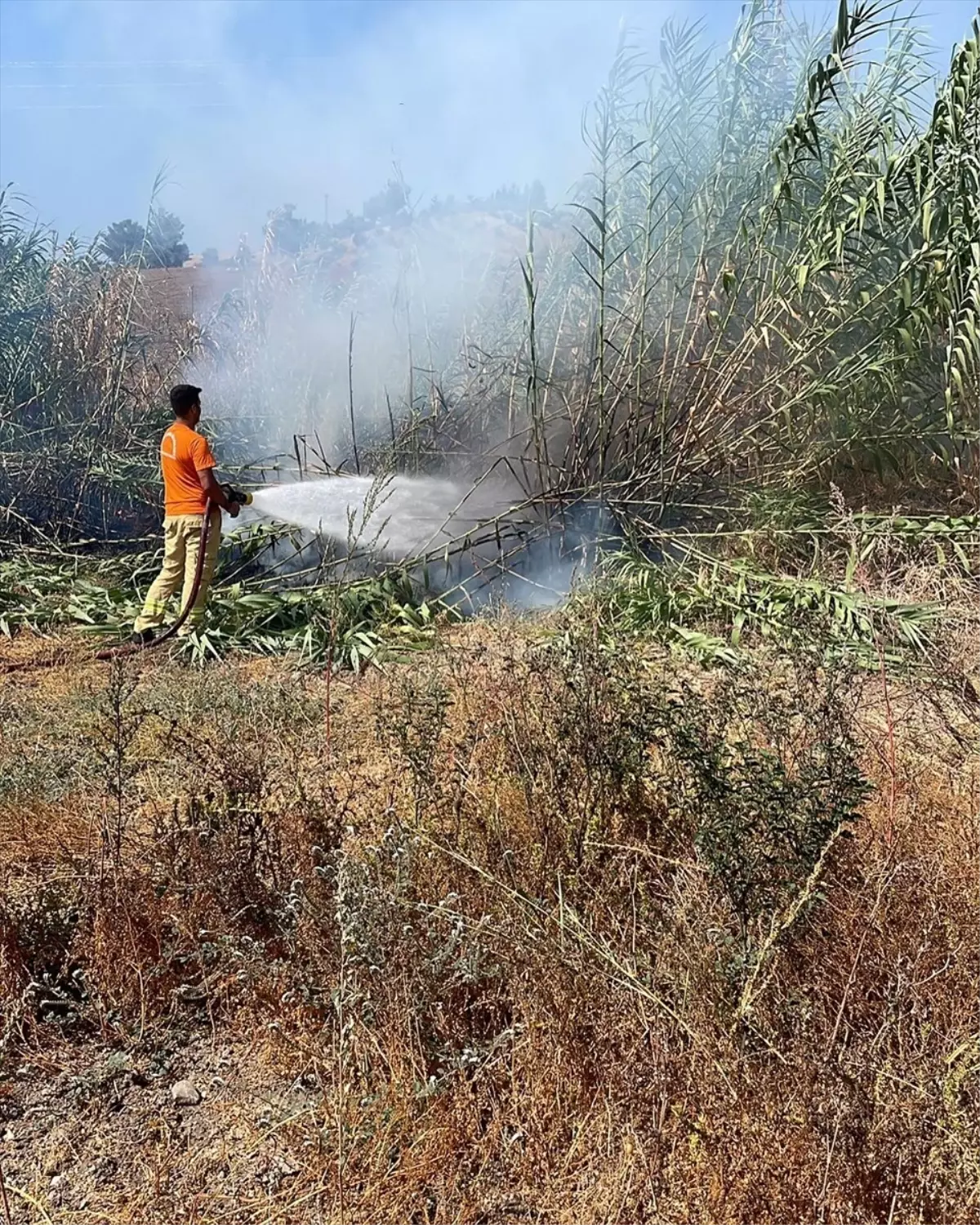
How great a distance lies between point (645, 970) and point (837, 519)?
3.97m

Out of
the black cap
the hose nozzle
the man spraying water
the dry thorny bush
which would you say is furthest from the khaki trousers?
the dry thorny bush

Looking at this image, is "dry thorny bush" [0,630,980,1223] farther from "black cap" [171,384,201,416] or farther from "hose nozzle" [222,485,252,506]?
"black cap" [171,384,201,416]

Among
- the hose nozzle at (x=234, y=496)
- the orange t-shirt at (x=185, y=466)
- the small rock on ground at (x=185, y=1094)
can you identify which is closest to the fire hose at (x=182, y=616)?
the hose nozzle at (x=234, y=496)

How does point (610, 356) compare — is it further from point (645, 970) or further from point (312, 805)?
point (645, 970)

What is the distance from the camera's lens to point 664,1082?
65.4 inches

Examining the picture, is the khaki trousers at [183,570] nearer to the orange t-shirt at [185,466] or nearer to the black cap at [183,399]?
the orange t-shirt at [185,466]

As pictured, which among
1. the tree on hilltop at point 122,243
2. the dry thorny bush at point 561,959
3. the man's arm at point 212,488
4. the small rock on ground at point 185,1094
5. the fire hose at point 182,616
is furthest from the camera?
the tree on hilltop at point 122,243

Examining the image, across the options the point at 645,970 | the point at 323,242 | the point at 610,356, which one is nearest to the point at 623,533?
the point at 610,356

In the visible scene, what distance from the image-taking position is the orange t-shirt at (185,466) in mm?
5246

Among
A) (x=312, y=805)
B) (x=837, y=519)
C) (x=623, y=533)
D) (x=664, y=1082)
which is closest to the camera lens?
(x=664, y=1082)

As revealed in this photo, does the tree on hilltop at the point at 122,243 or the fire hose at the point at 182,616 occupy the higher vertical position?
the tree on hilltop at the point at 122,243

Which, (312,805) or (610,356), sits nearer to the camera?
(312,805)

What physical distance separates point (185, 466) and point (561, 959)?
4.18m

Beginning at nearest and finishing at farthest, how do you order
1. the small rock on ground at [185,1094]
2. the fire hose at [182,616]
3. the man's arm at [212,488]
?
the small rock on ground at [185,1094]
the fire hose at [182,616]
the man's arm at [212,488]
